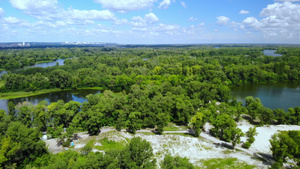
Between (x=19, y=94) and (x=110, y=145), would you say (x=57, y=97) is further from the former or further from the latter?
(x=110, y=145)

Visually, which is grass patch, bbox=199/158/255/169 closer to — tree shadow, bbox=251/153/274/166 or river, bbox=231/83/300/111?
tree shadow, bbox=251/153/274/166

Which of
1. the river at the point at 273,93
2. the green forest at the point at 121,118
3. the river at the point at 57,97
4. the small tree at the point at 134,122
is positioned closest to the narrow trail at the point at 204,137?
the green forest at the point at 121,118

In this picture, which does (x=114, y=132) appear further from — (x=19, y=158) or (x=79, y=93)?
(x=79, y=93)

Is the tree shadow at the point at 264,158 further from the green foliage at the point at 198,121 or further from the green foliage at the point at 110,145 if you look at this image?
the green foliage at the point at 110,145

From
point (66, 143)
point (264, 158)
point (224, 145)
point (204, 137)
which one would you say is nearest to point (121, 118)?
point (66, 143)

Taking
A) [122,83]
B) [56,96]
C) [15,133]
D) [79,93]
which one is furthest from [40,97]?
[15,133]

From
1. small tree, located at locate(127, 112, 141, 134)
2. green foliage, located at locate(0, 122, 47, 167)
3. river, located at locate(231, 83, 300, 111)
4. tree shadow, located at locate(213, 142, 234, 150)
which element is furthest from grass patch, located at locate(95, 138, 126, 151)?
river, located at locate(231, 83, 300, 111)
